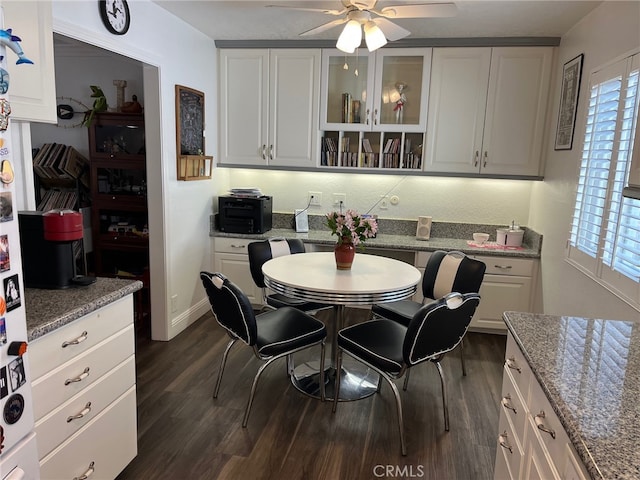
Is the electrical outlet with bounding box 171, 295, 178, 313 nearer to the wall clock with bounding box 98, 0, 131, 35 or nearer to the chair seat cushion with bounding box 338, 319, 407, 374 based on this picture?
the chair seat cushion with bounding box 338, 319, 407, 374

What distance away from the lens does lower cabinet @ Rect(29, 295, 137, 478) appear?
153 cm

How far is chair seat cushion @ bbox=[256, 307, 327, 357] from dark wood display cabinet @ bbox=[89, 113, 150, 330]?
1.62 meters

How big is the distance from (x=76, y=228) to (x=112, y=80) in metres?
2.85

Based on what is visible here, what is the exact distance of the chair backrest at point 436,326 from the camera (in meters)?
2.12

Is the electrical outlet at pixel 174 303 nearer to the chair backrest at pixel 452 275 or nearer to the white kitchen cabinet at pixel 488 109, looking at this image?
the chair backrest at pixel 452 275

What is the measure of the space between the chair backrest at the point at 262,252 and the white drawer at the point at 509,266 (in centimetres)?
159

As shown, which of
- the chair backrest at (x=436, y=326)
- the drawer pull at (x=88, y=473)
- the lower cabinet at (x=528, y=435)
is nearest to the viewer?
the lower cabinet at (x=528, y=435)

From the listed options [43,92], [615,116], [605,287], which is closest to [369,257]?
[605,287]

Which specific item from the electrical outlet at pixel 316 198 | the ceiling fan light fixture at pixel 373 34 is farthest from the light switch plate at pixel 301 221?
the ceiling fan light fixture at pixel 373 34

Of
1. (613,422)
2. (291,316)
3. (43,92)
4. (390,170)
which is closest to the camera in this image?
(613,422)

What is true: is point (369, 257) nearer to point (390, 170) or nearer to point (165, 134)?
point (390, 170)

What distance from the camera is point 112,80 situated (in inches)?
164

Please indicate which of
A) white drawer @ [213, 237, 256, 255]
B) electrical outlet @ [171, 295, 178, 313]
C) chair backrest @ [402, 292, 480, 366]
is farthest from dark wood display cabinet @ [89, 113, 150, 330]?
chair backrest @ [402, 292, 480, 366]

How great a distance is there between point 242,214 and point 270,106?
103 centimetres
